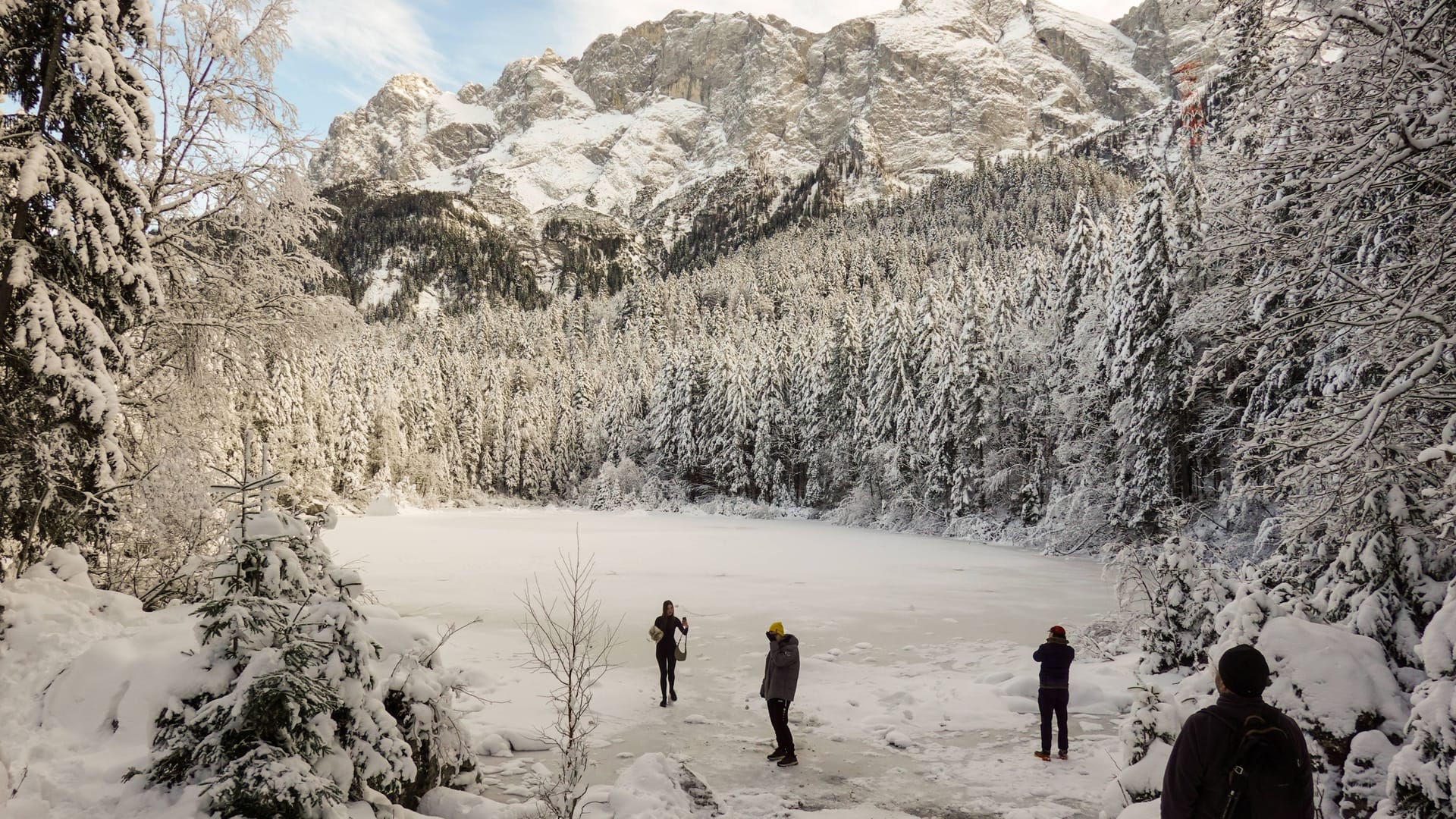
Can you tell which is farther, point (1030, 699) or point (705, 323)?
point (705, 323)

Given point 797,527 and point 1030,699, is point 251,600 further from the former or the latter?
point 797,527

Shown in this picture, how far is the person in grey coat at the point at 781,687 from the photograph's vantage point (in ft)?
26.0

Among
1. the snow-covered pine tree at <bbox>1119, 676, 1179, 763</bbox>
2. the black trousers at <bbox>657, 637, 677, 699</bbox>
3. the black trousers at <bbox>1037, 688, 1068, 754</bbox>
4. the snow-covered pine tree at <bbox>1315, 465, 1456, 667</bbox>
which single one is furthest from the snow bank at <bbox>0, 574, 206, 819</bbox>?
the snow-covered pine tree at <bbox>1315, 465, 1456, 667</bbox>

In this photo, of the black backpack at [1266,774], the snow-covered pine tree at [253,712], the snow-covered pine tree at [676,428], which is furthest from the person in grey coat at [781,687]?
the snow-covered pine tree at [676,428]

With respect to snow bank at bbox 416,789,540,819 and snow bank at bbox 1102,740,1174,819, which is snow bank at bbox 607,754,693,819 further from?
snow bank at bbox 1102,740,1174,819

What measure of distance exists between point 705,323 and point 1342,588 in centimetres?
9585

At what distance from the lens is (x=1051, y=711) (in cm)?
816

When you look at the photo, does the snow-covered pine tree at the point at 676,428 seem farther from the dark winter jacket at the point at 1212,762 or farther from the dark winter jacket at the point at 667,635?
the dark winter jacket at the point at 1212,762

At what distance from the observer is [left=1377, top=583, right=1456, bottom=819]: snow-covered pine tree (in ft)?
13.0

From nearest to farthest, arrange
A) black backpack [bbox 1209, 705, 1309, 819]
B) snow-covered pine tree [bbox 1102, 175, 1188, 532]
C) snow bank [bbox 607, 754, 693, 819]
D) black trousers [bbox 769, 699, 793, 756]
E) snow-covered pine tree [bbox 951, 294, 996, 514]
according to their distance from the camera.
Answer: black backpack [bbox 1209, 705, 1309, 819] < snow bank [bbox 607, 754, 693, 819] < black trousers [bbox 769, 699, 793, 756] < snow-covered pine tree [bbox 1102, 175, 1188, 532] < snow-covered pine tree [bbox 951, 294, 996, 514]

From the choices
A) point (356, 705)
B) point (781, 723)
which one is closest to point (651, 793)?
point (781, 723)

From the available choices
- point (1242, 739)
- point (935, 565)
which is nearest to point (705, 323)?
point (935, 565)

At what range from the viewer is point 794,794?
713 cm

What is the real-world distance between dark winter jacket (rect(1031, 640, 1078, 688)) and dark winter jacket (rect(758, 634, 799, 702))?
104 inches
